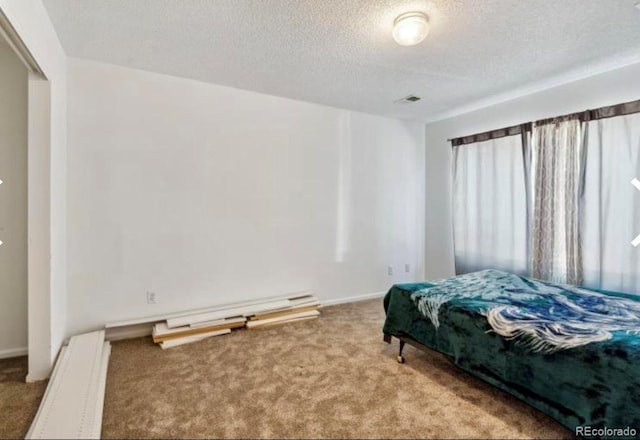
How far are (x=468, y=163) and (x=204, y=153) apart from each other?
3134 millimetres

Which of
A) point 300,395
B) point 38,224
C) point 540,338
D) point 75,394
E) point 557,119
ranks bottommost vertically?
point 300,395

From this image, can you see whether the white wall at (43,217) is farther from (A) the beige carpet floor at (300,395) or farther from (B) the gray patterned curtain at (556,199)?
(B) the gray patterned curtain at (556,199)

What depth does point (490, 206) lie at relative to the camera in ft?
12.5

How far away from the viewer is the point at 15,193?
8.20 feet

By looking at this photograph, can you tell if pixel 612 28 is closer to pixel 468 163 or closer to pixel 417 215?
pixel 468 163

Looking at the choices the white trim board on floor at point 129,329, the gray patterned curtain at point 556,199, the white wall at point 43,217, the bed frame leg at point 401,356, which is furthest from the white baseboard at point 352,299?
the white wall at point 43,217

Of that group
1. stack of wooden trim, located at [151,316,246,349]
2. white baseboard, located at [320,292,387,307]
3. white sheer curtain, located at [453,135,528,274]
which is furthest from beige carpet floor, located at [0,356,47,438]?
white sheer curtain, located at [453,135,528,274]

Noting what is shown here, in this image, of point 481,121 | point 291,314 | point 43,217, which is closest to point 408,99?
point 481,121

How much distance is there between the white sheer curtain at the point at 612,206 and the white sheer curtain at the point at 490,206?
588mm

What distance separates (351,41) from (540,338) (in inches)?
90.7

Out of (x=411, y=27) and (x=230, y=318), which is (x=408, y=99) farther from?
(x=230, y=318)

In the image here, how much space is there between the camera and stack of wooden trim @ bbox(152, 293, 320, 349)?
283cm

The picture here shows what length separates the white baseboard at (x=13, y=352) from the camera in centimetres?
251

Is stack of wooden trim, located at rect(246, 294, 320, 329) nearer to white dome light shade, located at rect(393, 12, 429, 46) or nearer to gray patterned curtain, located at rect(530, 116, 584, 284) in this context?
gray patterned curtain, located at rect(530, 116, 584, 284)
